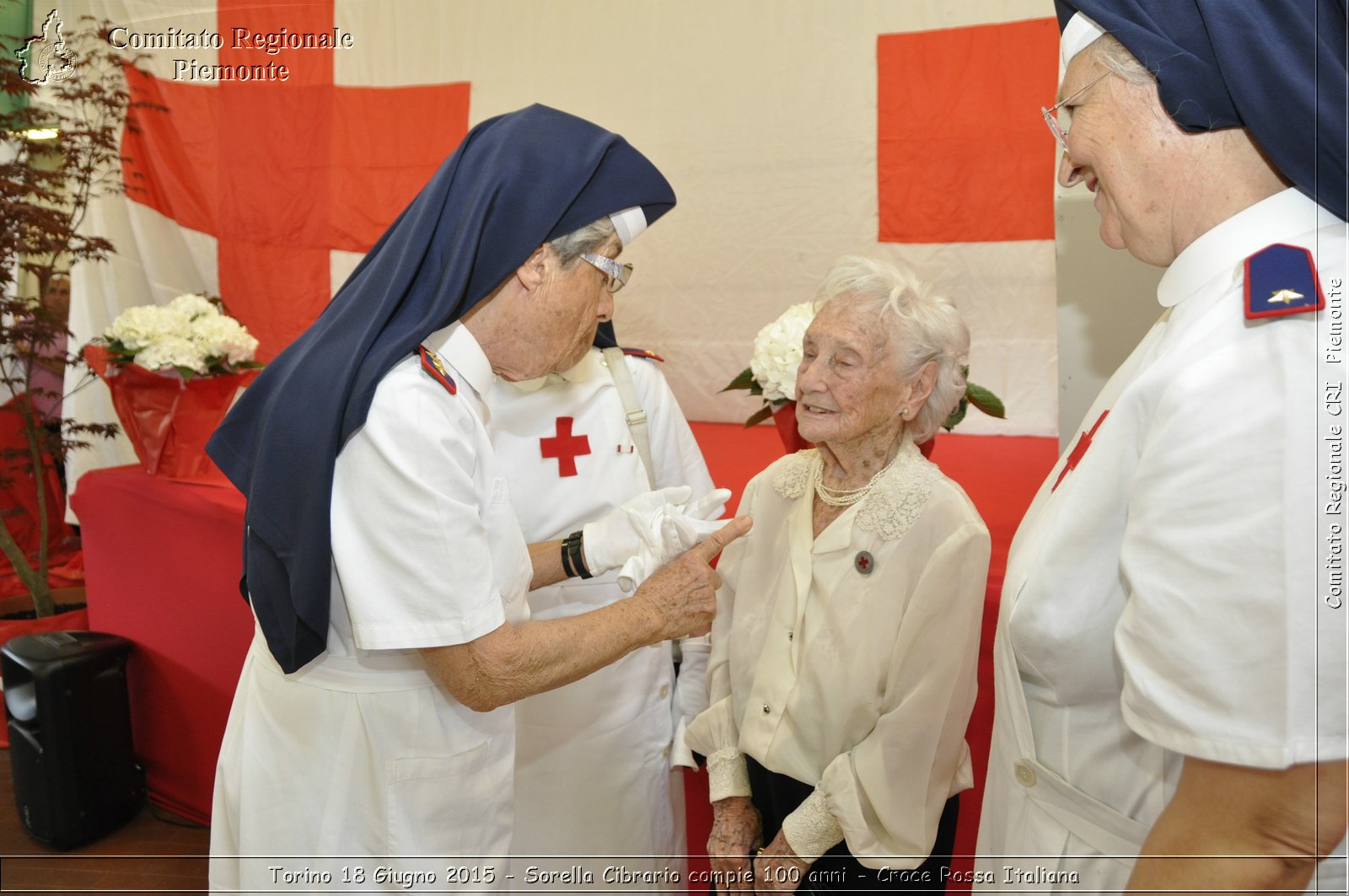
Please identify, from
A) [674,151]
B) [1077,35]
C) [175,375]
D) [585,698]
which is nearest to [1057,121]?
[1077,35]

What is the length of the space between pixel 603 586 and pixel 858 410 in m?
0.68

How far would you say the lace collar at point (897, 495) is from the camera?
163 centimetres

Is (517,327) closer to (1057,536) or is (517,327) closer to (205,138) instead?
(1057,536)

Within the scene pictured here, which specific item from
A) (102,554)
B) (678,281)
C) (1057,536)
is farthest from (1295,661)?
(102,554)

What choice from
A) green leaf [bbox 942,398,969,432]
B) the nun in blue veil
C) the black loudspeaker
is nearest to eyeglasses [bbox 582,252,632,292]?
the nun in blue veil

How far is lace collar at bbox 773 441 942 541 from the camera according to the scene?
5.34 feet

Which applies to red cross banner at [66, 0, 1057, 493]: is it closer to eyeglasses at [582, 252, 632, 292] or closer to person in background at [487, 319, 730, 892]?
person in background at [487, 319, 730, 892]

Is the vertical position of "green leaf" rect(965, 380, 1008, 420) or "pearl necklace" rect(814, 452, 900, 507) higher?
"green leaf" rect(965, 380, 1008, 420)

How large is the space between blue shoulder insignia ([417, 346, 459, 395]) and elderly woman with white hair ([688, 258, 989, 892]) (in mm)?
707

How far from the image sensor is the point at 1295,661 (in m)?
0.74

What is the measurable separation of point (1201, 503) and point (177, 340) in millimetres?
2976

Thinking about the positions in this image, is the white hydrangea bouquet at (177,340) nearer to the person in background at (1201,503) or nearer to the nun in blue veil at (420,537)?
the nun in blue veil at (420,537)

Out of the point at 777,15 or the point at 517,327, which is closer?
the point at 517,327

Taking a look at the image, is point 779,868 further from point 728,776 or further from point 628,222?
point 628,222
